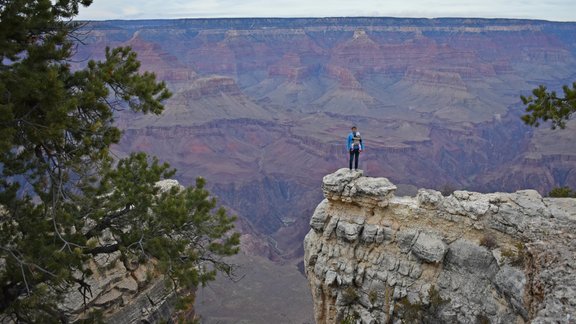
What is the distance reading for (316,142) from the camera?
119 metres

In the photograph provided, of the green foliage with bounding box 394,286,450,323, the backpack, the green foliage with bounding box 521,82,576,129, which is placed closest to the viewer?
the green foliage with bounding box 394,286,450,323

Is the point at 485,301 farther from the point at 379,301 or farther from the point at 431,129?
the point at 431,129

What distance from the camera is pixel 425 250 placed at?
1480 centimetres

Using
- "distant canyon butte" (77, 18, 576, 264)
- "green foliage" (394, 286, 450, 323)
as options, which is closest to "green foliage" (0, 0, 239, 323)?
"green foliage" (394, 286, 450, 323)

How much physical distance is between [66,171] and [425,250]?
33.8 ft

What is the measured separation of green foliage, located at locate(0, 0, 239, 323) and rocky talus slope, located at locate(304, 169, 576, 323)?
17.2 feet

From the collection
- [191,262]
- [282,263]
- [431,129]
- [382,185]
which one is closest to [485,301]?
[382,185]

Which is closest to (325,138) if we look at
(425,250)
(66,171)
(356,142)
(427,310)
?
(356,142)

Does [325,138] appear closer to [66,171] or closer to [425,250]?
[425,250]

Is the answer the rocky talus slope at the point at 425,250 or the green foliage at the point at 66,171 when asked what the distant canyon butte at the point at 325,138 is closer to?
the rocky talus slope at the point at 425,250

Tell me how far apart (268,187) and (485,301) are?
94.0 metres

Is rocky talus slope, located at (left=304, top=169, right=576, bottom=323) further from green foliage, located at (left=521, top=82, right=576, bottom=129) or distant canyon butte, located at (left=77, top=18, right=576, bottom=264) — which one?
distant canyon butte, located at (left=77, top=18, right=576, bottom=264)

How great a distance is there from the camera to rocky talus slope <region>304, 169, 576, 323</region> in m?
13.7

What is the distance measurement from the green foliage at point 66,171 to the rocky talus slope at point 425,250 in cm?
525
